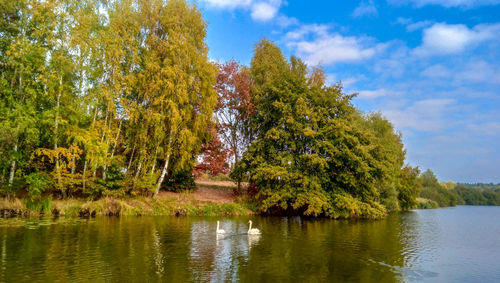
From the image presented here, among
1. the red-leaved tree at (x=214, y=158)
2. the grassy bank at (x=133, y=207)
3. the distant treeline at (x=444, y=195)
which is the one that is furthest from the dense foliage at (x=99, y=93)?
the distant treeline at (x=444, y=195)

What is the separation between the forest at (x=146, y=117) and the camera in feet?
79.6

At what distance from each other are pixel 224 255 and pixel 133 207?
52.8 ft

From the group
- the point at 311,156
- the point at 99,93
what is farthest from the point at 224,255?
the point at 99,93

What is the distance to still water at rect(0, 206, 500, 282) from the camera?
10375mm

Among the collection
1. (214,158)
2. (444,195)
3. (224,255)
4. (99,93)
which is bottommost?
(224,255)

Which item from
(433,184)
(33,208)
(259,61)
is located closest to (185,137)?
(33,208)

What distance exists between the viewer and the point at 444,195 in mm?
80312

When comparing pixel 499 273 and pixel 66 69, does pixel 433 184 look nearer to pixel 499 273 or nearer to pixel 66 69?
pixel 499 273

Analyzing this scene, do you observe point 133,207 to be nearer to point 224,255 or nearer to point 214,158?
point 214,158

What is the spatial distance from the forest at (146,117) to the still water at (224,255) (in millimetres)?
6847

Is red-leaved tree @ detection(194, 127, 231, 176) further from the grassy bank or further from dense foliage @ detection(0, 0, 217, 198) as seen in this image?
the grassy bank

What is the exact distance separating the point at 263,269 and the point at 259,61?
3238 centimetres

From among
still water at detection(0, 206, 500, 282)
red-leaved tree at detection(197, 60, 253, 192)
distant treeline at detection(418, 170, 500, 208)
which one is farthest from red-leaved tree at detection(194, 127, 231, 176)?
distant treeline at detection(418, 170, 500, 208)

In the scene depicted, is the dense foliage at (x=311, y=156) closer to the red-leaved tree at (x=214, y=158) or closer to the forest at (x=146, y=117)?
the forest at (x=146, y=117)
